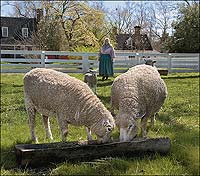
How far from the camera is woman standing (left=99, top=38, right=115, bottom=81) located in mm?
13109

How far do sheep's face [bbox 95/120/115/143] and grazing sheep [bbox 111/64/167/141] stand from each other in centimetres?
13

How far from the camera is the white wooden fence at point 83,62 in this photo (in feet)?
52.4

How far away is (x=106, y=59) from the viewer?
13.5m

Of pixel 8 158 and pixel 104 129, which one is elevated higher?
pixel 104 129

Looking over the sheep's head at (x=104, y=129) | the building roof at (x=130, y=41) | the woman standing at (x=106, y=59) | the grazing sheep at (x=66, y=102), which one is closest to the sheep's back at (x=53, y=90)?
the grazing sheep at (x=66, y=102)

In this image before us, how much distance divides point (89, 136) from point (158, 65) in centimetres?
1472

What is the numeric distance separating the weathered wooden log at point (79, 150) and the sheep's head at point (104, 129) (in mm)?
88

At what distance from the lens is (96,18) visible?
93.2 feet

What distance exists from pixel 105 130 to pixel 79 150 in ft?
1.34

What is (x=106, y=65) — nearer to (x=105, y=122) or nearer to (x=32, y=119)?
(x=32, y=119)

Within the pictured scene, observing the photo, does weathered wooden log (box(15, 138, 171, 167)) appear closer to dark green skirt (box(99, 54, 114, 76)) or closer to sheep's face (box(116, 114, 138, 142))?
sheep's face (box(116, 114, 138, 142))

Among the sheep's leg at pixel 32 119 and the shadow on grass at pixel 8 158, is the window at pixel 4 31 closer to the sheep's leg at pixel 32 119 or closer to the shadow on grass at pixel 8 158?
the sheep's leg at pixel 32 119

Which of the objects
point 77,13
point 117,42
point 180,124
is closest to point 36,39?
point 77,13

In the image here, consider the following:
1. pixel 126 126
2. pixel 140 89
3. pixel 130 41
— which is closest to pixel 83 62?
pixel 140 89
